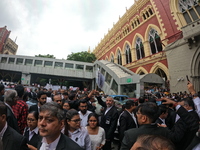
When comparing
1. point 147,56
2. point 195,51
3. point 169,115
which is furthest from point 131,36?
point 169,115

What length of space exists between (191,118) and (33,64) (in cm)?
2823

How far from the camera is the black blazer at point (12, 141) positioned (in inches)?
56.2

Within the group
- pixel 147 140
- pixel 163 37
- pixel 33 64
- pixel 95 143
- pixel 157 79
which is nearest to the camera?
pixel 147 140

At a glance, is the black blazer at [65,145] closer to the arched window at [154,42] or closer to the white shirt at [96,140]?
the white shirt at [96,140]

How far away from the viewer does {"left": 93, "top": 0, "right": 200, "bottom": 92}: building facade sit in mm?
9773

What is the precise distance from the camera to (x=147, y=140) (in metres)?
0.75

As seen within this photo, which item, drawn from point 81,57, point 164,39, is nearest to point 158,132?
point 164,39

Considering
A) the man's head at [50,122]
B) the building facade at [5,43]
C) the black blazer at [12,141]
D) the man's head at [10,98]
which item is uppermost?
the building facade at [5,43]

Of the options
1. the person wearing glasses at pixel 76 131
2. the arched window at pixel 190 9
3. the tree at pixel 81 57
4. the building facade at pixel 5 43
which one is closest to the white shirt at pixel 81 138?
the person wearing glasses at pixel 76 131

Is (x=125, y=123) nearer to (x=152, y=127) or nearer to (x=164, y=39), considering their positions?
(x=152, y=127)

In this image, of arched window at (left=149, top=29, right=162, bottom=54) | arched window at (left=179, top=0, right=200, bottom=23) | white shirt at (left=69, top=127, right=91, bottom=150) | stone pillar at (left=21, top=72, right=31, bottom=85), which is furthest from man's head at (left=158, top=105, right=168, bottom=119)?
stone pillar at (left=21, top=72, right=31, bottom=85)

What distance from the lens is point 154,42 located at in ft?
51.2

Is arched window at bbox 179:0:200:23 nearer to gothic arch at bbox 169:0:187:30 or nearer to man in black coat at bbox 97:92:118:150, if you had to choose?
gothic arch at bbox 169:0:187:30

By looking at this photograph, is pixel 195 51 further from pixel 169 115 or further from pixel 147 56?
pixel 169 115
